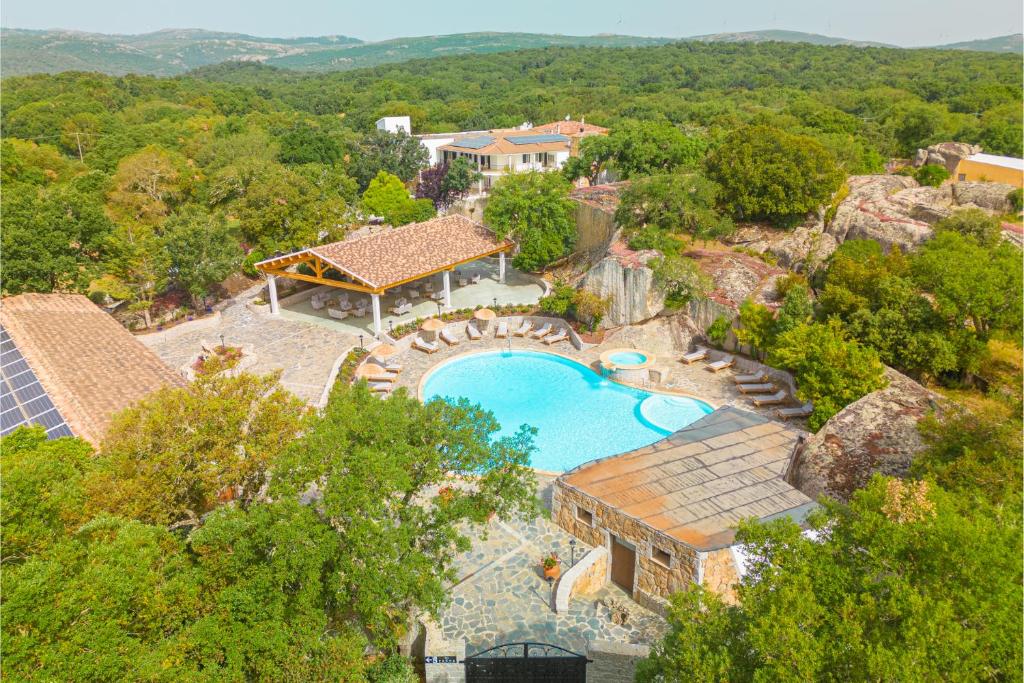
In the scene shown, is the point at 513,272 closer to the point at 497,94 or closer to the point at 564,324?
the point at 564,324

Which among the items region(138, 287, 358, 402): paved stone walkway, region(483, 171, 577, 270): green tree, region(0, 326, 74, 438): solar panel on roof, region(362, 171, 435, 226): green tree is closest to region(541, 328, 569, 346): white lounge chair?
region(483, 171, 577, 270): green tree

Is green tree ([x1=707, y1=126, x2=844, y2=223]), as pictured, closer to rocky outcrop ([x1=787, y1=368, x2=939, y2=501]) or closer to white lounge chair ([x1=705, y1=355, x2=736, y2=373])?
white lounge chair ([x1=705, y1=355, x2=736, y2=373])

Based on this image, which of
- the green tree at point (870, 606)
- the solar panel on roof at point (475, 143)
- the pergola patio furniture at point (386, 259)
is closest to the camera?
the green tree at point (870, 606)

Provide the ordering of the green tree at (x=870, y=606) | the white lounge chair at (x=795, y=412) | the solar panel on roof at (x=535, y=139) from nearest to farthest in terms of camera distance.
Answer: the green tree at (x=870, y=606), the white lounge chair at (x=795, y=412), the solar panel on roof at (x=535, y=139)

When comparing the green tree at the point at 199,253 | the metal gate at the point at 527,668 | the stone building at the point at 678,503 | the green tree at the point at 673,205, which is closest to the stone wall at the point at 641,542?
the stone building at the point at 678,503

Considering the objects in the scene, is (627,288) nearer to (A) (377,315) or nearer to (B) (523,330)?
(B) (523,330)

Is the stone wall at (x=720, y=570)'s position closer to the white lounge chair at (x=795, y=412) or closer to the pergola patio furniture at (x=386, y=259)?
the white lounge chair at (x=795, y=412)

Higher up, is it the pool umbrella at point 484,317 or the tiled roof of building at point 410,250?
the tiled roof of building at point 410,250

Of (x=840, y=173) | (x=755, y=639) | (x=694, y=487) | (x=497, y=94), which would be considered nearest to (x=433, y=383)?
(x=694, y=487)
